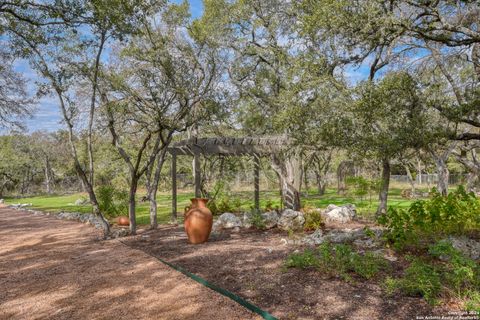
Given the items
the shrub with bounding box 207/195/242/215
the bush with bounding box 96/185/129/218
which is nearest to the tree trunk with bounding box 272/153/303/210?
the shrub with bounding box 207/195/242/215

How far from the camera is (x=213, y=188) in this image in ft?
44.7

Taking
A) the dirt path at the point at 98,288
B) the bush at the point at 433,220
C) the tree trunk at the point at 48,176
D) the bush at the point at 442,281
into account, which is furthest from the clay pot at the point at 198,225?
the tree trunk at the point at 48,176

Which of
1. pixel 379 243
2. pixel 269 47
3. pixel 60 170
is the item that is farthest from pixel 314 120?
pixel 60 170

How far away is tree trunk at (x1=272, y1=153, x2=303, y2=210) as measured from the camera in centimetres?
1048

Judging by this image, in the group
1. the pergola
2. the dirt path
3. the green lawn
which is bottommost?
the green lawn

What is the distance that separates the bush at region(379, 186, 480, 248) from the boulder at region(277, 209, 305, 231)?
2928mm

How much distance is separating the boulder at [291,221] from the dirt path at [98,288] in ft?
11.6

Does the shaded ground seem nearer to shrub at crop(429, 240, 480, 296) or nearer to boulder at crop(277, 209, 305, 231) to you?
shrub at crop(429, 240, 480, 296)

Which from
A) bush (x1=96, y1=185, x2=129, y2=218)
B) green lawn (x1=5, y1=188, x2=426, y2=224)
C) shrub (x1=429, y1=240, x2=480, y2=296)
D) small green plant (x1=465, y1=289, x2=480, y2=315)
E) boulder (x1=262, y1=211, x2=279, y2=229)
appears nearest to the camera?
small green plant (x1=465, y1=289, x2=480, y2=315)

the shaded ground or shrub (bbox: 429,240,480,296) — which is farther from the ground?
shrub (bbox: 429,240,480,296)

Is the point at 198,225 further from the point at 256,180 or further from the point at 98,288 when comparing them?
the point at 256,180

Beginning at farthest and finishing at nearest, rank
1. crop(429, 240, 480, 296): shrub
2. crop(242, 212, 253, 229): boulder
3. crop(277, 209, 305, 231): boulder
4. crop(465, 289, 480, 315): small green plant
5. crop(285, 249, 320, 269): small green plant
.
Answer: crop(242, 212, 253, 229): boulder → crop(277, 209, 305, 231): boulder → crop(285, 249, 320, 269): small green plant → crop(429, 240, 480, 296): shrub → crop(465, 289, 480, 315): small green plant

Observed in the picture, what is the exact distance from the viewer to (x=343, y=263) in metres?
4.40

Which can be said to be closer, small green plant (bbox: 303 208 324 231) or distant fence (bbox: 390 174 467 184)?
small green plant (bbox: 303 208 324 231)
